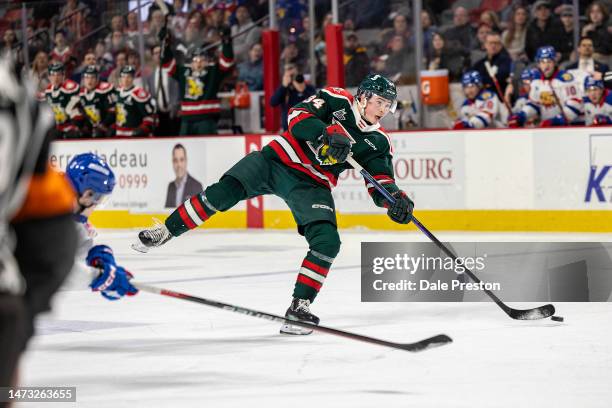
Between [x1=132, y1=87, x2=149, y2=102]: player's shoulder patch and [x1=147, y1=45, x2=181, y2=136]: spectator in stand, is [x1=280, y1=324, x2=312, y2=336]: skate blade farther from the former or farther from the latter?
[x1=132, y1=87, x2=149, y2=102]: player's shoulder patch

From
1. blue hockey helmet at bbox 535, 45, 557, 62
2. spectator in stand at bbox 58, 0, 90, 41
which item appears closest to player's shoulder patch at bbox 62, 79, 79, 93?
spectator in stand at bbox 58, 0, 90, 41

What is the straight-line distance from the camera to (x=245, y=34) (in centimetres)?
1082

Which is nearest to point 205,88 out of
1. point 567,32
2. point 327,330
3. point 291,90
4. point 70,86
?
point 291,90

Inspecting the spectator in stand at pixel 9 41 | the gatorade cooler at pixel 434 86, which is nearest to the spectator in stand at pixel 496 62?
the gatorade cooler at pixel 434 86

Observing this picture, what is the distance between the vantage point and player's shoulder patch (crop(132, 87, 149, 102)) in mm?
10938

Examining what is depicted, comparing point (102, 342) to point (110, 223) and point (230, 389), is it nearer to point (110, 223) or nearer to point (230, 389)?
point (230, 389)

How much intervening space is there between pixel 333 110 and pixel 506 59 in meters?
4.74

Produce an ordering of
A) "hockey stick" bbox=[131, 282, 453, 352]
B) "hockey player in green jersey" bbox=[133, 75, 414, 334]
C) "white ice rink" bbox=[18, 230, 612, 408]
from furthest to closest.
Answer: "hockey player in green jersey" bbox=[133, 75, 414, 334] < "hockey stick" bbox=[131, 282, 453, 352] < "white ice rink" bbox=[18, 230, 612, 408]

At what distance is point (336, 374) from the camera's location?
3691 millimetres

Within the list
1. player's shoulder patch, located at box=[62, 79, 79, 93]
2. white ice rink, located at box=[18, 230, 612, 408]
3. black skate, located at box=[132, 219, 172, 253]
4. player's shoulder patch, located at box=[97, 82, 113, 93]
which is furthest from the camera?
player's shoulder patch, located at box=[62, 79, 79, 93]

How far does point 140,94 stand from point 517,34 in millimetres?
3649

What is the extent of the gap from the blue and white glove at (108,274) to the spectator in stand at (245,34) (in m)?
7.74

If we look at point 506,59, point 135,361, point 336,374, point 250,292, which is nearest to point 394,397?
point 336,374

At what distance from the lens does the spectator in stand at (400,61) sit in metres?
9.65
